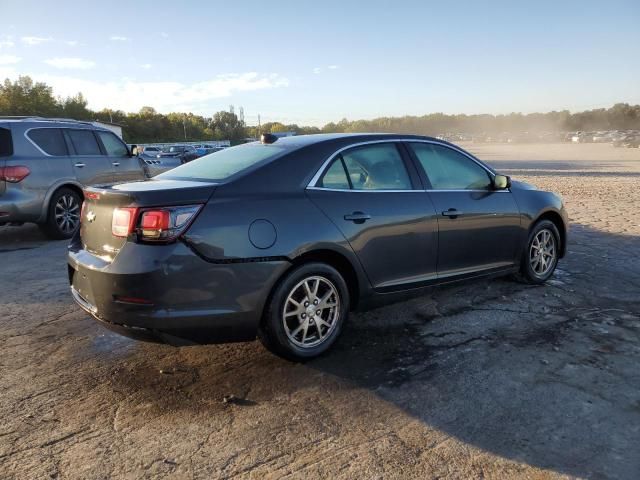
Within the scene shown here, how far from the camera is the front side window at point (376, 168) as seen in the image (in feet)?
13.2

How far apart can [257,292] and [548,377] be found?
2021mm

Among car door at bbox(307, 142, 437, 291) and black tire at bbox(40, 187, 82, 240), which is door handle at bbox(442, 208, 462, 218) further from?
black tire at bbox(40, 187, 82, 240)

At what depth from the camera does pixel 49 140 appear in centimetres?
844

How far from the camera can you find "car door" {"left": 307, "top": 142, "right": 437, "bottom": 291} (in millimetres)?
3807

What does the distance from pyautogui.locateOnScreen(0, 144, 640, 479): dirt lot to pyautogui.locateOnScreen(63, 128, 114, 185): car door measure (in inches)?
168

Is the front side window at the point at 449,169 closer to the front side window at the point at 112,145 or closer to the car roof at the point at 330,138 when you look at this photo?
the car roof at the point at 330,138

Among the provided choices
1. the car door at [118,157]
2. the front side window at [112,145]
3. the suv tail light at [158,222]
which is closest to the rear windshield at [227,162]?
the suv tail light at [158,222]

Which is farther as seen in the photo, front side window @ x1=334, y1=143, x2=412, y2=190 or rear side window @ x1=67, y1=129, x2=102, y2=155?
rear side window @ x1=67, y1=129, x2=102, y2=155

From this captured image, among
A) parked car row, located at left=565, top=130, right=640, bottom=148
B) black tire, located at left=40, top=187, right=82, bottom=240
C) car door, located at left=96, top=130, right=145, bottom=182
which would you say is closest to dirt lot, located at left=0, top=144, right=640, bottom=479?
black tire, located at left=40, top=187, right=82, bottom=240

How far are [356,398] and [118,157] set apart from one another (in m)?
8.10

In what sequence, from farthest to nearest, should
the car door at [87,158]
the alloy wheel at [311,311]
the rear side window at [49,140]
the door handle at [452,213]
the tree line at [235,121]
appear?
the tree line at [235,121] < the car door at [87,158] < the rear side window at [49,140] < the door handle at [452,213] < the alloy wheel at [311,311]

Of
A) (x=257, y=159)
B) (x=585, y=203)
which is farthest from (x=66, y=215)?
(x=585, y=203)

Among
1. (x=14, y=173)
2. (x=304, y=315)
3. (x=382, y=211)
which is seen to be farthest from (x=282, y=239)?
(x=14, y=173)

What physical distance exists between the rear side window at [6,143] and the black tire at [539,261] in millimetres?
7379
